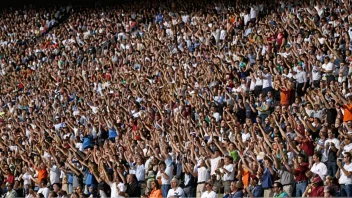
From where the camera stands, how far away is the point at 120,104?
2491 cm

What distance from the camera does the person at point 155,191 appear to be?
17.2m

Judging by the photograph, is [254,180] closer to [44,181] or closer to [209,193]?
[209,193]

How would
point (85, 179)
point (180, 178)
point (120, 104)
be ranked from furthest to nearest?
1. point (120, 104)
2. point (85, 179)
3. point (180, 178)

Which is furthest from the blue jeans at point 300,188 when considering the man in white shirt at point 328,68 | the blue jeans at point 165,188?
the man in white shirt at point 328,68

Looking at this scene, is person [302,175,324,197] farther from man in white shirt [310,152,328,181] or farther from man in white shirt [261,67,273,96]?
man in white shirt [261,67,273,96]

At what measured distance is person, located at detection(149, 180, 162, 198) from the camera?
17.2 meters

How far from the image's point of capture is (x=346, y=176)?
15602 mm

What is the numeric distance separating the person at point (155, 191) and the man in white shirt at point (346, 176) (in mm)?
3688

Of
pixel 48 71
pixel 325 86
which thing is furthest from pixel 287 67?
pixel 48 71

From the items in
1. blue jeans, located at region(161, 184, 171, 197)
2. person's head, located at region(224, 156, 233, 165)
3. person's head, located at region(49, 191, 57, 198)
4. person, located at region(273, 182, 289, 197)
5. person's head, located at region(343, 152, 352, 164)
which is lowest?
person, located at region(273, 182, 289, 197)

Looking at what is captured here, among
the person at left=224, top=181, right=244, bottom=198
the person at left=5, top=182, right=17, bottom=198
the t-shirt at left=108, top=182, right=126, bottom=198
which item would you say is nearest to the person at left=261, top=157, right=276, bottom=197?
the person at left=224, top=181, right=244, bottom=198

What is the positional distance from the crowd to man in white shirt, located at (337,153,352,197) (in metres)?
0.02

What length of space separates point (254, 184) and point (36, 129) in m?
11.0

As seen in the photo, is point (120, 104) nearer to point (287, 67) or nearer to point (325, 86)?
point (287, 67)
